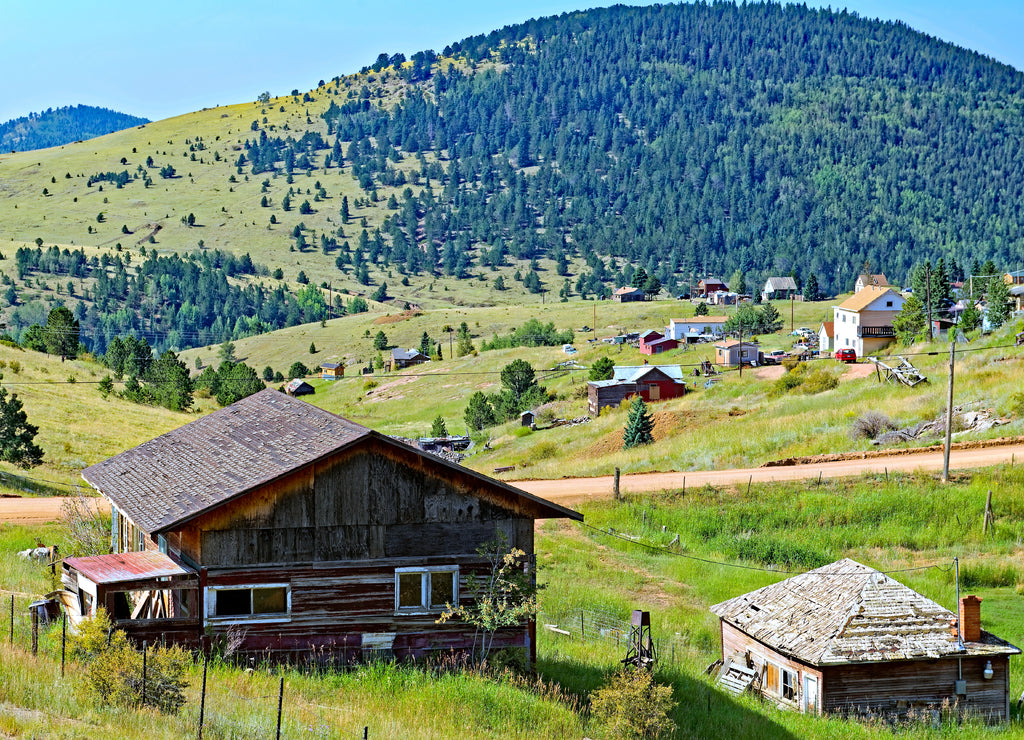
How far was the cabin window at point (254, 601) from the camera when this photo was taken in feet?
62.7

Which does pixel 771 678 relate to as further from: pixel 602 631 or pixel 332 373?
pixel 332 373

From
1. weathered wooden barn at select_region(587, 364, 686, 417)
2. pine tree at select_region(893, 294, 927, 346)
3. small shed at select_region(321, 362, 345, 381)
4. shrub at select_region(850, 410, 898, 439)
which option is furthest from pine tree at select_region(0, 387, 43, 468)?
small shed at select_region(321, 362, 345, 381)

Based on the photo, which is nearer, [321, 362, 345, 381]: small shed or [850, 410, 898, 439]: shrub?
[850, 410, 898, 439]: shrub

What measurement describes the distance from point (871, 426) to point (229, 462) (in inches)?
1583

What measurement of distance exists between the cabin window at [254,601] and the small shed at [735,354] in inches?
3816

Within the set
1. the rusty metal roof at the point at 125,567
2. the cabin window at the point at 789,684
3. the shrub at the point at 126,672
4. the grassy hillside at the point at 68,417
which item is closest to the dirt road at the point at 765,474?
the grassy hillside at the point at 68,417

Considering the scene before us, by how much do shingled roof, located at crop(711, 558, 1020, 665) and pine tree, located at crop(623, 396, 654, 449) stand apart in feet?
112

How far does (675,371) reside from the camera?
89.1m

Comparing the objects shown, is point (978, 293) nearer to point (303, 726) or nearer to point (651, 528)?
point (651, 528)

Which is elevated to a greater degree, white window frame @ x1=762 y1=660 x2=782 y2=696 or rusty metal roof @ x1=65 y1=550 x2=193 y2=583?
rusty metal roof @ x1=65 y1=550 x2=193 y2=583

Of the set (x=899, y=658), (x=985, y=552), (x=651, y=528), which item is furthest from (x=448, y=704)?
(x=985, y=552)

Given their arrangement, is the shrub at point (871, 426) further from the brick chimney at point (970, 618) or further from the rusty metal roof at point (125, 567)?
the rusty metal roof at point (125, 567)

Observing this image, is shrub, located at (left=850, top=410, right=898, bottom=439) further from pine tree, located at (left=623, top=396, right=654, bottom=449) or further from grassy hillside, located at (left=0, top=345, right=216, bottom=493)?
grassy hillside, located at (left=0, top=345, right=216, bottom=493)

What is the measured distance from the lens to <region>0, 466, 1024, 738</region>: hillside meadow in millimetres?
Answer: 15574
